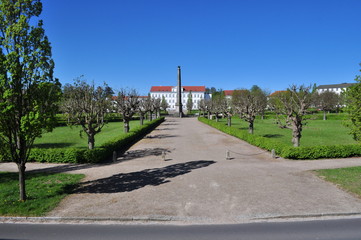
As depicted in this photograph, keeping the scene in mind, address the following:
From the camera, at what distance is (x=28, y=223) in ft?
25.6

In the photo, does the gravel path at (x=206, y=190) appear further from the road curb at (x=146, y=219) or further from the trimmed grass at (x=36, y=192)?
the trimmed grass at (x=36, y=192)

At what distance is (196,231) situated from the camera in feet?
23.6

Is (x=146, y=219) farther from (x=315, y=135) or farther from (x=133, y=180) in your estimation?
(x=315, y=135)

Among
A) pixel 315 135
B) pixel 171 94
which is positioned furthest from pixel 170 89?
pixel 315 135

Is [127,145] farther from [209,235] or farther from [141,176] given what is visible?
[209,235]

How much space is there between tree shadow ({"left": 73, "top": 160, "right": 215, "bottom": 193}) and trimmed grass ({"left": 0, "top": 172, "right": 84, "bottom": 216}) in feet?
3.13

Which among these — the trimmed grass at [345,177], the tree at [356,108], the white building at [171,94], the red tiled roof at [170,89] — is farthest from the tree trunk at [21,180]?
the red tiled roof at [170,89]

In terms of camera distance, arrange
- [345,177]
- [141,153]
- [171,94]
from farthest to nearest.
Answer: [171,94], [141,153], [345,177]

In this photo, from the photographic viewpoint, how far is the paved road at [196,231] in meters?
6.86

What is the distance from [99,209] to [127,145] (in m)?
15.1

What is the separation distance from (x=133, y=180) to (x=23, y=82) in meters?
6.85

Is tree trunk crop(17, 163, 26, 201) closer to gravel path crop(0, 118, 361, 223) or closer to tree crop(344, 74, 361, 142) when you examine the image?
gravel path crop(0, 118, 361, 223)

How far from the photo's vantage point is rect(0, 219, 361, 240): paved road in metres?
6.86

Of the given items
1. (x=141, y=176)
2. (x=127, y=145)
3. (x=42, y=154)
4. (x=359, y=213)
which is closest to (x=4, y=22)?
(x=141, y=176)
